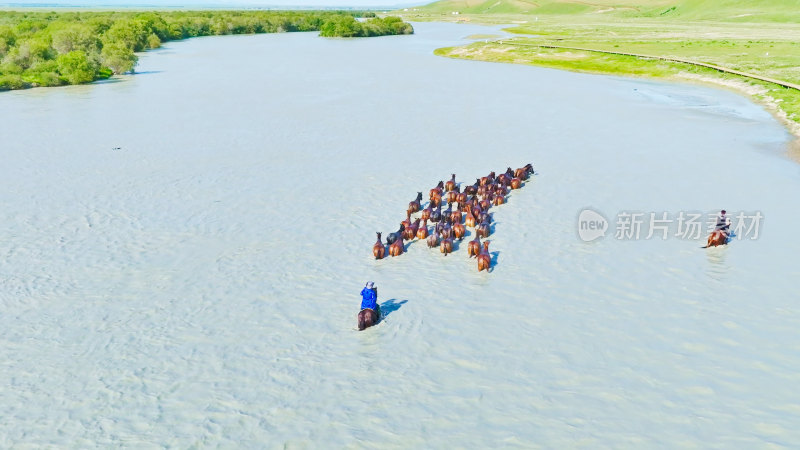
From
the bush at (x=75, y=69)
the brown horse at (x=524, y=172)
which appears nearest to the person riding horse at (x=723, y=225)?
the brown horse at (x=524, y=172)

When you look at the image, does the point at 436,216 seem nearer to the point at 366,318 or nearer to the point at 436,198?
the point at 436,198

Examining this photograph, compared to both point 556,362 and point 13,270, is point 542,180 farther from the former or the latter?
point 13,270

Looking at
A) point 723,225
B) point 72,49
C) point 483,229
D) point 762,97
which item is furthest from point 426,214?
→ point 72,49

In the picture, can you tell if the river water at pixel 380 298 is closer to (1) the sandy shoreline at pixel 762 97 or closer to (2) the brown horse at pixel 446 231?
(2) the brown horse at pixel 446 231

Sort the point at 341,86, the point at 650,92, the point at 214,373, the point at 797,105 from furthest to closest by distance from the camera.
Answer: the point at 341,86, the point at 650,92, the point at 797,105, the point at 214,373

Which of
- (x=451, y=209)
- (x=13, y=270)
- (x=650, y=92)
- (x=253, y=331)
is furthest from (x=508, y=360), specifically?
(x=650, y=92)

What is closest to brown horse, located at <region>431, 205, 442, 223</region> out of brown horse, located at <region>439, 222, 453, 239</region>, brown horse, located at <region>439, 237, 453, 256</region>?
brown horse, located at <region>439, 222, 453, 239</region>
